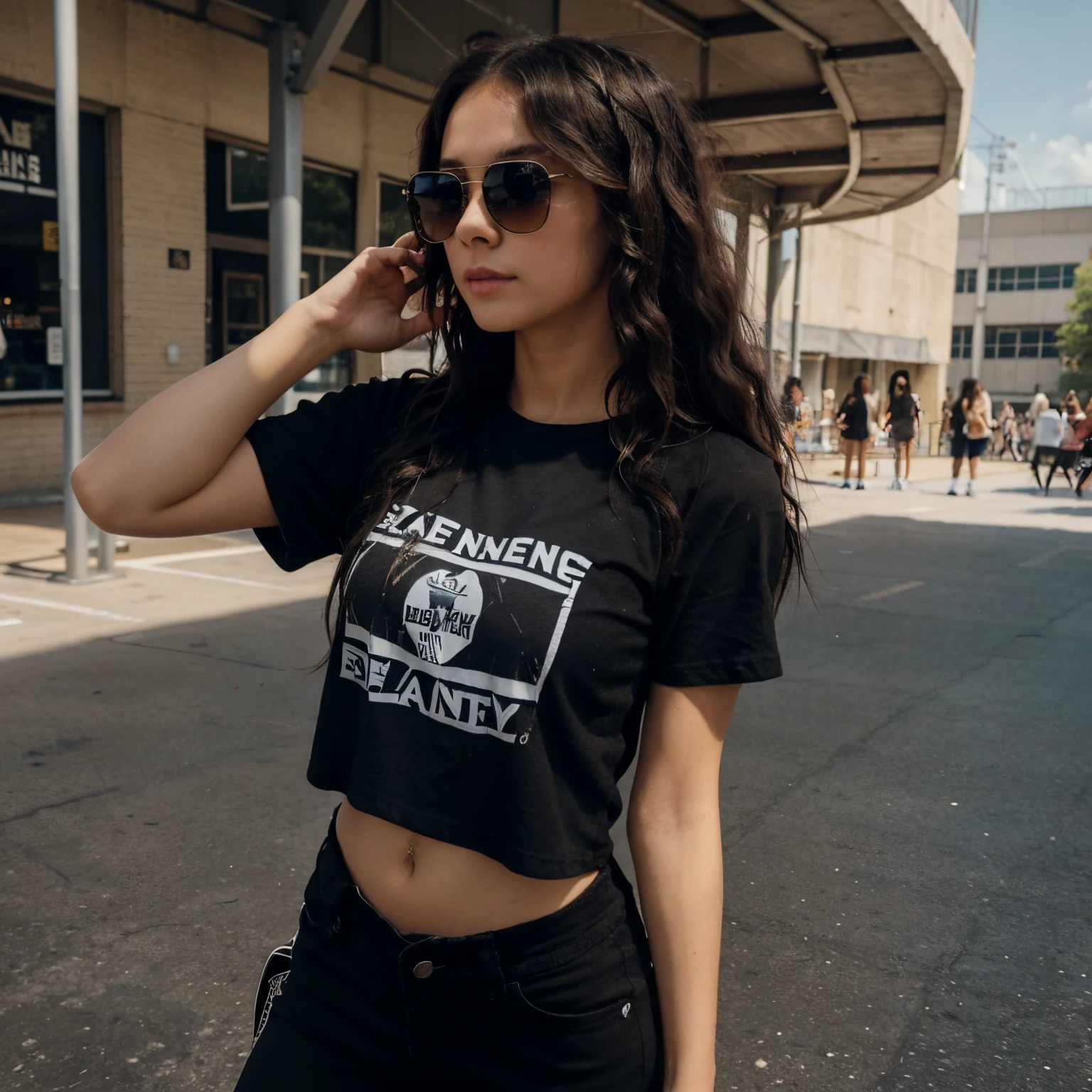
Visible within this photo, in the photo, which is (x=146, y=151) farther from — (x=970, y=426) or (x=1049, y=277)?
(x=1049, y=277)

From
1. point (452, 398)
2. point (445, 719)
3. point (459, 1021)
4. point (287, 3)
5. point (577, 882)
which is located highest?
point (287, 3)

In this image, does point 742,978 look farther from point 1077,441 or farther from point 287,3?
point 1077,441

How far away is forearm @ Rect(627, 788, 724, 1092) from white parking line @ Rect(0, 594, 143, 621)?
20.8ft

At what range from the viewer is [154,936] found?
11.7 feet

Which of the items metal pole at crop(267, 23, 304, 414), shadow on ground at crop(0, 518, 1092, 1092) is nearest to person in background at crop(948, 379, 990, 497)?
metal pole at crop(267, 23, 304, 414)

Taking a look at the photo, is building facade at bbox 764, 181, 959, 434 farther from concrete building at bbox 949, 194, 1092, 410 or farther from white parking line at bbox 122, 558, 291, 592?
concrete building at bbox 949, 194, 1092, 410

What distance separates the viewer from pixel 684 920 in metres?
1.60

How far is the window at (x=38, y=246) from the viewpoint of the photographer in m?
11.6

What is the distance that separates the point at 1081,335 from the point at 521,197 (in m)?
66.5

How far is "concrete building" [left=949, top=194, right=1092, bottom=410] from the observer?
232 feet

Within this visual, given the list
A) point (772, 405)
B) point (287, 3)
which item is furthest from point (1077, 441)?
point (772, 405)

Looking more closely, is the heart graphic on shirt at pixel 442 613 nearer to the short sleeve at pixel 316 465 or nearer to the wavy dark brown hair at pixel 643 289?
the wavy dark brown hair at pixel 643 289

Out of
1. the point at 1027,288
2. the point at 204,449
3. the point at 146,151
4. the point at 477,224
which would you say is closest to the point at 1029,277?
the point at 1027,288

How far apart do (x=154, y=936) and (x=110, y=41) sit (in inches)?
426
